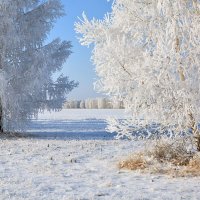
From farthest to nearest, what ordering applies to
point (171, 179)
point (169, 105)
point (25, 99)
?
point (25, 99)
point (169, 105)
point (171, 179)

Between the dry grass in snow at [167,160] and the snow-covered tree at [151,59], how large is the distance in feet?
1.24

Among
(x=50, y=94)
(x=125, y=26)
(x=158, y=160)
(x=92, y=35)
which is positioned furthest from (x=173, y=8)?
(x=50, y=94)

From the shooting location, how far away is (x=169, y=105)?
9438 millimetres

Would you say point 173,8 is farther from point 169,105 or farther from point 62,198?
point 62,198

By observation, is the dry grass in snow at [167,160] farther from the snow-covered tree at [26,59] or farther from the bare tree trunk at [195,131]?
the snow-covered tree at [26,59]

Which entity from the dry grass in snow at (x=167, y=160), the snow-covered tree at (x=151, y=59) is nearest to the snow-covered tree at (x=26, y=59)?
the snow-covered tree at (x=151, y=59)

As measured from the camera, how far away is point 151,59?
905cm

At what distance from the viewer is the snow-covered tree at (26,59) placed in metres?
18.4

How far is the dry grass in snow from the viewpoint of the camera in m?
9.10

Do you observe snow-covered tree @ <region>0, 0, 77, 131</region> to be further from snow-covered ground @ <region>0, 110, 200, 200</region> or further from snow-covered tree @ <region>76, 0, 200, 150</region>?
snow-covered tree @ <region>76, 0, 200, 150</region>

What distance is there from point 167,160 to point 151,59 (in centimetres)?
250

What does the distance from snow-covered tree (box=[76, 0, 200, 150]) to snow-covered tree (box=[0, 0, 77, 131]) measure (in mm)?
8161

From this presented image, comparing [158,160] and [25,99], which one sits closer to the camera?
[158,160]

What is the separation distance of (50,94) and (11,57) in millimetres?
2927
